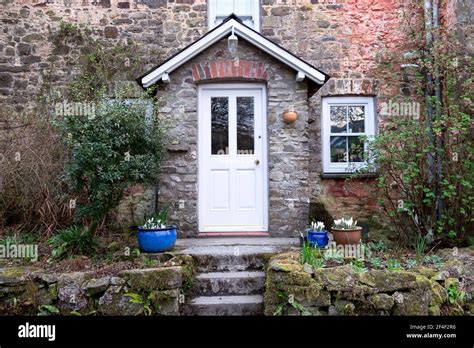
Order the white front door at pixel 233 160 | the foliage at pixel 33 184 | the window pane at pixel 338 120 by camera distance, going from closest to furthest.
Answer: the foliage at pixel 33 184
the white front door at pixel 233 160
the window pane at pixel 338 120

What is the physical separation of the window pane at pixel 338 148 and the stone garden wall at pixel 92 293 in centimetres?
505

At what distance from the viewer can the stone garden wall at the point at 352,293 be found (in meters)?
4.92

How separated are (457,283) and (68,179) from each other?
5471 millimetres

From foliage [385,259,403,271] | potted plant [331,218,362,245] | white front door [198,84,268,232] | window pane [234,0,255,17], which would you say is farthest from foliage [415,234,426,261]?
window pane [234,0,255,17]

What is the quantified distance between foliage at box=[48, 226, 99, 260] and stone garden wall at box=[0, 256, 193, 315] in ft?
2.44

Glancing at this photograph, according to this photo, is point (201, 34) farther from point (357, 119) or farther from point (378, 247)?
point (378, 247)

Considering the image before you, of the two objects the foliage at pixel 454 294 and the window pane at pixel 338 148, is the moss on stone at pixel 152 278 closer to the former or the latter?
the foliage at pixel 454 294

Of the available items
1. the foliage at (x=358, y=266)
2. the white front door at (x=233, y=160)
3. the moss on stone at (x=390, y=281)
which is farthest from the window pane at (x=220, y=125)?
the moss on stone at (x=390, y=281)

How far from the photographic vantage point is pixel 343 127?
8.96m

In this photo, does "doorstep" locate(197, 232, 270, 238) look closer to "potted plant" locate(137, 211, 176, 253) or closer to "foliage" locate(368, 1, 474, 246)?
"potted plant" locate(137, 211, 176, 253)

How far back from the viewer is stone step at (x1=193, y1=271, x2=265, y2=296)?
5.55 m

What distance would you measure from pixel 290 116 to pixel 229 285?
3169 millimetres

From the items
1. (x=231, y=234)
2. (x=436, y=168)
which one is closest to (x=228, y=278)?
(x=231, y=234)
